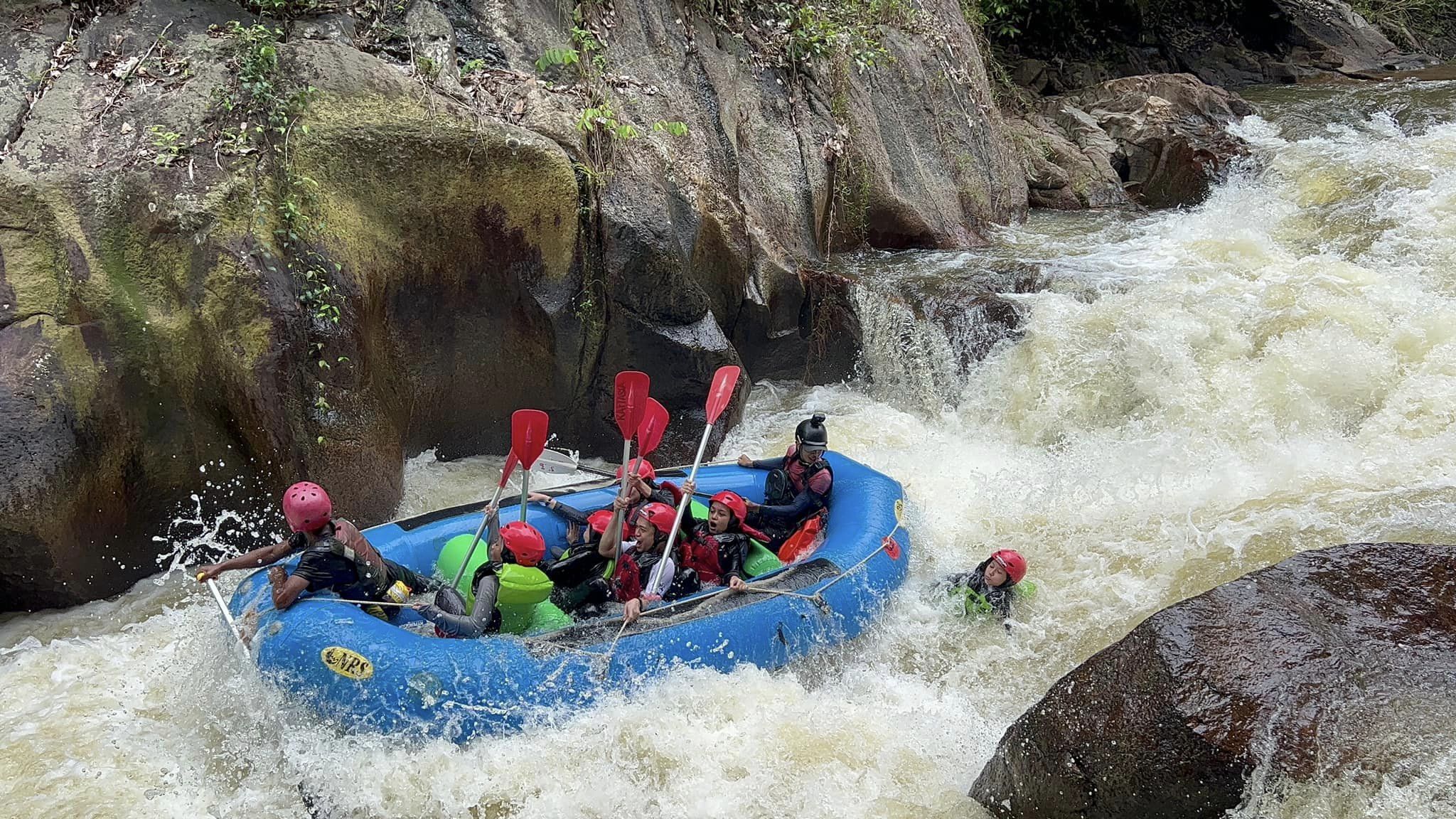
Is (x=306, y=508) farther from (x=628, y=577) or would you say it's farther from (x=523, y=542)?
(x=628, y=577)

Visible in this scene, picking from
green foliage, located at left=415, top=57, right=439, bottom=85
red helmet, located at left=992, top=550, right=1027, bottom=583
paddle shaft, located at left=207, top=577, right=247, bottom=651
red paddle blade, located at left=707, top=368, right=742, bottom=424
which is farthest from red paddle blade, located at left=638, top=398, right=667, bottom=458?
green foliage, located at left=415, top=57, right=439, bottom=85

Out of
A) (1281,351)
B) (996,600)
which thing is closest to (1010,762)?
(996,600)

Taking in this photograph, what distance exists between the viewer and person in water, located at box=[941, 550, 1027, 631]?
4438 millimetres

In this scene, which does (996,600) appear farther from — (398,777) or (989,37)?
(989,37)

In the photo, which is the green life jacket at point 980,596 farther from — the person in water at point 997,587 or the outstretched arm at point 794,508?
the outstretched arm at point 794,508

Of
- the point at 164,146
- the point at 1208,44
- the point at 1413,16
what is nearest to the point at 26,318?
the point at 164,146

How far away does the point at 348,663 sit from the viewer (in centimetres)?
341

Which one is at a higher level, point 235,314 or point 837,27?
point 837,27

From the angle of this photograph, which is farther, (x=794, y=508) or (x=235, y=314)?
(x=794, y=508)

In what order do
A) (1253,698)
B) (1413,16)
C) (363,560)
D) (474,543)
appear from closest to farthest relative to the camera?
(1253,698) < (363,560) < (474,543) < (1413,16)

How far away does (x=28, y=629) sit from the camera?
4.38 meters

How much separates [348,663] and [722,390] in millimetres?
2340

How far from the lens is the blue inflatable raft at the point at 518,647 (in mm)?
3385

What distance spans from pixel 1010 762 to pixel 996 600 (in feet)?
4.92
